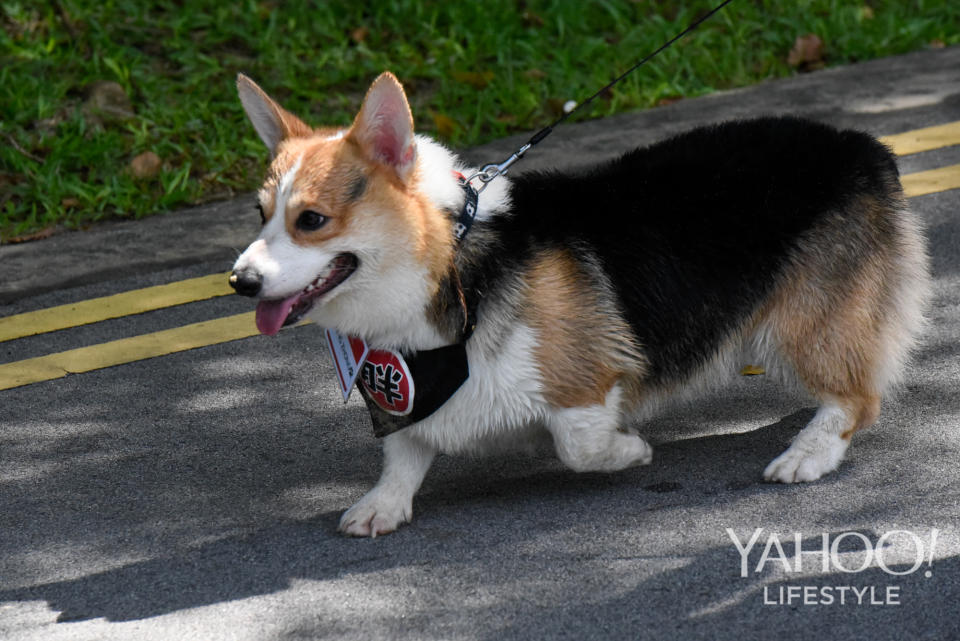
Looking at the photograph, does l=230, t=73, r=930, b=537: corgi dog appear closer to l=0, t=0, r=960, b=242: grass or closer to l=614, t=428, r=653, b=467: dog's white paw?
l=614, t=428, r=653, b=467: dog's white paw

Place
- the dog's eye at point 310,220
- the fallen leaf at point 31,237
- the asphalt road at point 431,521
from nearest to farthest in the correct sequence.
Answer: the asphalt road at point 431,521 → the dog's eye at point 310,220 → the fallen leaf at point 31,237

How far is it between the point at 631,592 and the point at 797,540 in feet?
1.50

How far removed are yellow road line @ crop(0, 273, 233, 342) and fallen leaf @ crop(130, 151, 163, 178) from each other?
112 centimetres

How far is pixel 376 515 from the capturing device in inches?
127

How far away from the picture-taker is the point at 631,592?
2.85m

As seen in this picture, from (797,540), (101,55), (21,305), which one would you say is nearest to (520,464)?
(797,540)

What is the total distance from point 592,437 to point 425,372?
465 mm

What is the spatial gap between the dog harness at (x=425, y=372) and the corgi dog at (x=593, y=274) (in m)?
0.01

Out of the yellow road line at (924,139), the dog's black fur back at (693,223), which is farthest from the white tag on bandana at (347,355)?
the yellow road line at (924,139)

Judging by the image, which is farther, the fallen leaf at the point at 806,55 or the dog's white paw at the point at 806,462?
the fallen leaf at the point at 806,55

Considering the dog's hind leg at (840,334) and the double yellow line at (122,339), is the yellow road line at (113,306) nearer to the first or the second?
the double yellow line at (122,339)

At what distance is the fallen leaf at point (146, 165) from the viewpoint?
601 cm

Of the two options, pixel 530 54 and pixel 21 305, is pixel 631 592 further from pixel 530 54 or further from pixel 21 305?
pixel 530 54

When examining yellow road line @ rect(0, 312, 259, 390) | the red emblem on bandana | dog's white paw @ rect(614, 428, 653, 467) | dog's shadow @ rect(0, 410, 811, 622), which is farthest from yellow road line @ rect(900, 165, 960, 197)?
the red emblem on bandana
